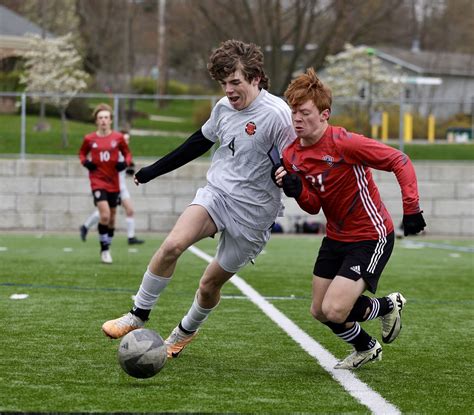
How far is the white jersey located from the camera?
22.4 ft

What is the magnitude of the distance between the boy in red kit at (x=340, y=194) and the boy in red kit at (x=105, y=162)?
7872 millimetres

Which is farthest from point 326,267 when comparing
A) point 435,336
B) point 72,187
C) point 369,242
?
point 72,187

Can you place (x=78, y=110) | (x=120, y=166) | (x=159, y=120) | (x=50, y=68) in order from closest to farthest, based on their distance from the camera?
(x=120, y=166) → (x=159, y=120) → (x=78, y=110) → (x=50, y=68)

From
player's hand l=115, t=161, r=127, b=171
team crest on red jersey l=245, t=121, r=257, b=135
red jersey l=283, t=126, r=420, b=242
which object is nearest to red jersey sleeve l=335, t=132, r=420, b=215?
red jersey l=283, t=126, r=420, b=242

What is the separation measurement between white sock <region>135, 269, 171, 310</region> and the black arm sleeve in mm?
703

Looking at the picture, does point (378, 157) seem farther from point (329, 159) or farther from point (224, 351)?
point (224, 351)

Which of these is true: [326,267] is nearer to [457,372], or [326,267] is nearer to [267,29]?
[457,372]

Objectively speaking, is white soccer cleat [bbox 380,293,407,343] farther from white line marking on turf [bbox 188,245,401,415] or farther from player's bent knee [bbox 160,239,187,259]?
player's bent knee [bbox 160,239,187,259]

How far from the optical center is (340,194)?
21.4ft

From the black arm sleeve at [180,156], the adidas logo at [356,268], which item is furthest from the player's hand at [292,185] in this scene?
the black arm sleeve at [180,156]

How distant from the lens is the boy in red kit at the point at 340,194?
21.0ft

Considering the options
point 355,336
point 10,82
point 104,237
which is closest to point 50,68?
point 10,82

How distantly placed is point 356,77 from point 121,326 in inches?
1717

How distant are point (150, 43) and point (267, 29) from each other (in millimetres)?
25510
